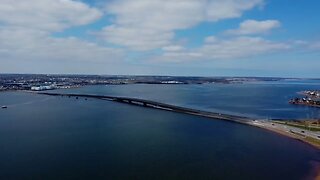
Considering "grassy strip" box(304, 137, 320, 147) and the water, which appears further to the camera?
"grassy strip" box(304, 137, 320, 147)

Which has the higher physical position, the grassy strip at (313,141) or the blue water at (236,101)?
the blue water at (236,101)

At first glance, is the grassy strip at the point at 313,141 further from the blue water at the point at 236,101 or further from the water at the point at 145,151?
the blue water at the point at 236,101

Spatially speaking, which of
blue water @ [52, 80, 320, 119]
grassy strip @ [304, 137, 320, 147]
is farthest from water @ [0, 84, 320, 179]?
blue water @ [52, 80, 320, 119]

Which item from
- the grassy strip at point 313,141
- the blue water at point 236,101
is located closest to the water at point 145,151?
the grassy strip at point 313,141

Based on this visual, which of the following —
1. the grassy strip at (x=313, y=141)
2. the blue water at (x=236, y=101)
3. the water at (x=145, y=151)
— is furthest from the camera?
the blue water at (x=236, y=101)

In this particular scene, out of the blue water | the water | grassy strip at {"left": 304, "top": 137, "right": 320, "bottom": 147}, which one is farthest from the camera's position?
the blue water

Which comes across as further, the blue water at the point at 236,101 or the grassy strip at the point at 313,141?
the blue water at the point at 236,101

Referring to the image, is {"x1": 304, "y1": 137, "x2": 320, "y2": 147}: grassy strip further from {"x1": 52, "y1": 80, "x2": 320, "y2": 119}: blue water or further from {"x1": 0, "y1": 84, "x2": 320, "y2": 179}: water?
{"x1": 52, "y1": 80, "x2": 320, "y2": 119}: blue water

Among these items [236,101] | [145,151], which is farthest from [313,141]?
[236,101]
